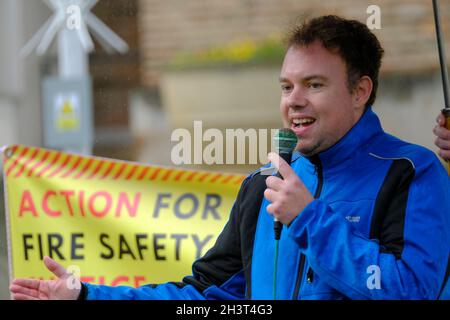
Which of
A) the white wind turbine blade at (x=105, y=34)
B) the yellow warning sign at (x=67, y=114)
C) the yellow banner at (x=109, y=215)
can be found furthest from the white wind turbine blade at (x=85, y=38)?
the yellow banner at (x=109, y=215)

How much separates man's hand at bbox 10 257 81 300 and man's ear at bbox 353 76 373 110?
2.96ft

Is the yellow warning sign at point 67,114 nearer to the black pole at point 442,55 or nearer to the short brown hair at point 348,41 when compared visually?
the short brown hair at point 348,41

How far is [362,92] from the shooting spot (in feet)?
7.30

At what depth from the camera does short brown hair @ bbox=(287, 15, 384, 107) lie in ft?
7.16

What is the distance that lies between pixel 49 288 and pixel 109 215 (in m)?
1.12

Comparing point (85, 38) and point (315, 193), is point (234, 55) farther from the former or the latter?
point (315, 193)

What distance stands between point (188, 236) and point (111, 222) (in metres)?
0.32

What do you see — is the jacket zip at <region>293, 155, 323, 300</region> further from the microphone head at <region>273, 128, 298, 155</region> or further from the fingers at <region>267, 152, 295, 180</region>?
the fingers at <region>267, 152, 295, 180</region>

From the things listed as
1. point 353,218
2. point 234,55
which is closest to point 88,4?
point 234,55

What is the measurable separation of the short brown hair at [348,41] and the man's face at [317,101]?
2cm

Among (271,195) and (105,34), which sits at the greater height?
(105,34)

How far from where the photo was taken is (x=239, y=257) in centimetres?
238
